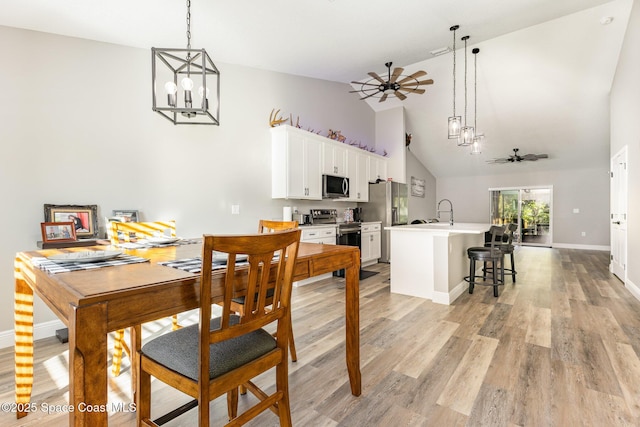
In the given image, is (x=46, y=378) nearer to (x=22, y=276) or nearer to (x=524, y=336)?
(x=22, y=276)

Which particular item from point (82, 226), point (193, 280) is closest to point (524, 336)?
point (193, 280)

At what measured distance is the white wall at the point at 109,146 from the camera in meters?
2.39

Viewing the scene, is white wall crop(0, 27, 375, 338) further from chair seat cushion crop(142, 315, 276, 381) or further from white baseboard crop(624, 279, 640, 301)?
white baseboard crop(624, 279, 640, 301)

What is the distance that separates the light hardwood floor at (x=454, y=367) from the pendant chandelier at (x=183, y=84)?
1.72 m

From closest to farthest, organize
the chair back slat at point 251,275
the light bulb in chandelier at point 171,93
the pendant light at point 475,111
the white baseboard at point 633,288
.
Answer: the chair back slat at point 251,275 < the light bulb in chandelier at point 171,93 < the white baseboard at point 633,288 < the pendant light at point 475,111

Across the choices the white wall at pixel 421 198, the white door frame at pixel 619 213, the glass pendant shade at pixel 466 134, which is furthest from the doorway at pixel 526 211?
the glass pendant shade at pixel 466 134

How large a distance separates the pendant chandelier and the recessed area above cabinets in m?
1.09

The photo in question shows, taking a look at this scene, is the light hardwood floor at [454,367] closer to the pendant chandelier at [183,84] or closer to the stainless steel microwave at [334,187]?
the pendant chandelier at [183,84]

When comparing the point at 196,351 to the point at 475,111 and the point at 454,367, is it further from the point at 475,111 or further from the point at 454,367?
the point at 475,111

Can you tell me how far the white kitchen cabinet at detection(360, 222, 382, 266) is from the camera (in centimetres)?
553

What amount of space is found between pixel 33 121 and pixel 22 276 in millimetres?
1634

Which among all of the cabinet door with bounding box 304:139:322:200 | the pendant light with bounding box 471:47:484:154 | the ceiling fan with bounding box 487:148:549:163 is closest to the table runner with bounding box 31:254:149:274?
the cabinet door with bounding box 304:139:322:200

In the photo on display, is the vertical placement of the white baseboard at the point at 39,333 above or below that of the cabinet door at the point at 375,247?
below

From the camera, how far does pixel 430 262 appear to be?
351cm
